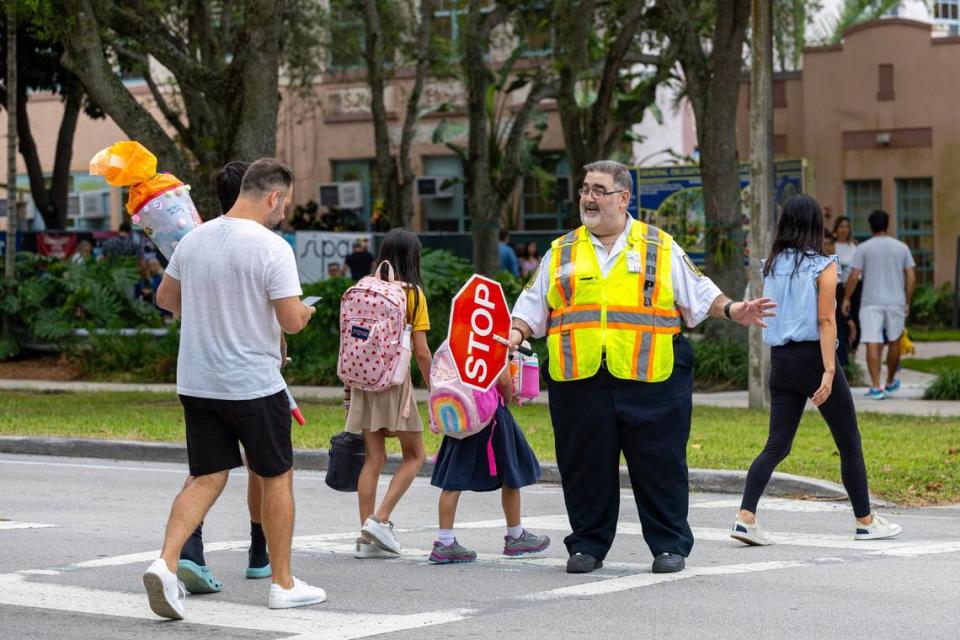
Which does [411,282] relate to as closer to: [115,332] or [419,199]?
[115,332]

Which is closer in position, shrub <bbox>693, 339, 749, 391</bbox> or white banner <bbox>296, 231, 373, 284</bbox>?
shrub <bbox>693, 339, 749, 391</bbox>

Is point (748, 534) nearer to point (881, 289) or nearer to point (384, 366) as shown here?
point (384, 366)

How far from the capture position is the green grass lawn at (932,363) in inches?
862

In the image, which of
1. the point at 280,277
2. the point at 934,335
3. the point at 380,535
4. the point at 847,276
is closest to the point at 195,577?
the point at 380,535

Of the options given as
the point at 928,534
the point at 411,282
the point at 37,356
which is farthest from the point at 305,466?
the point at 37,356

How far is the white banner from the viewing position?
3059cm

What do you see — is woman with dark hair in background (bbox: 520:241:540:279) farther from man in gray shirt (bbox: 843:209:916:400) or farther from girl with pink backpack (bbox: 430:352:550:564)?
girl with pink backpack (bbox: 430:352:550:564)

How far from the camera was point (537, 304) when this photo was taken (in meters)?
8.04

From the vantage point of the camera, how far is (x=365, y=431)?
8930 millimetres

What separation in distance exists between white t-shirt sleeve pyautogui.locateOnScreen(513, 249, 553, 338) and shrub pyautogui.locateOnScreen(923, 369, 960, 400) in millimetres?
10763

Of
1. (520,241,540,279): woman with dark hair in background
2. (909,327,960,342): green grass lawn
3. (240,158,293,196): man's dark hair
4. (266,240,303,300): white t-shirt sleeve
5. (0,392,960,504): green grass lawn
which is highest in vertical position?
(240,158,293,196): man's dark hair

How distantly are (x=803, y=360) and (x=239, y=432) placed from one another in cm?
336

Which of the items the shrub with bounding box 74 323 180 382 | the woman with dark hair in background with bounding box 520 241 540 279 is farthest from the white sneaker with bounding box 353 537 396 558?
the woman with dark hair in background with bounding box 520 241 540 279

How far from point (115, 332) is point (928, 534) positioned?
15403 mm
